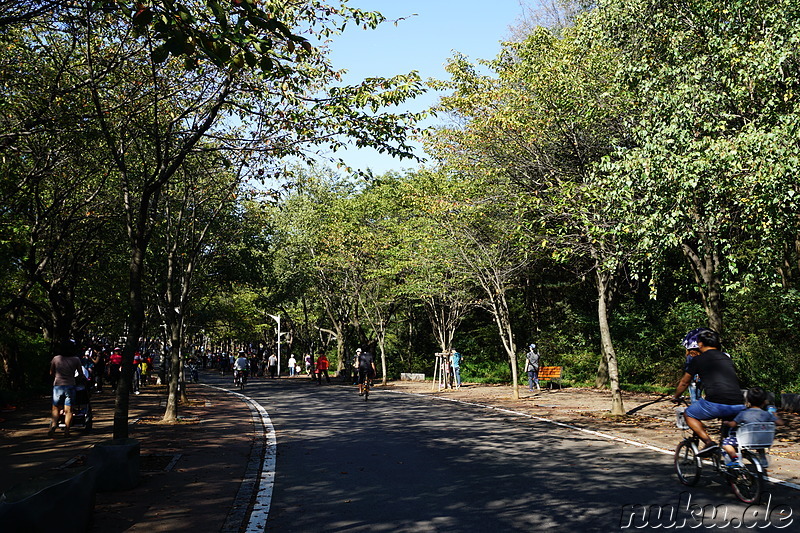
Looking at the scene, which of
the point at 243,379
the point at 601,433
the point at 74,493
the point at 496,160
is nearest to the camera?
the point at 74,493

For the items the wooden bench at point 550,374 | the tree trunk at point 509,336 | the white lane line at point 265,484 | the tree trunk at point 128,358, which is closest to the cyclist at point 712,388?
the white lane line at point 265,484

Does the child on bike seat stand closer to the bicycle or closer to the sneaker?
the bicycle

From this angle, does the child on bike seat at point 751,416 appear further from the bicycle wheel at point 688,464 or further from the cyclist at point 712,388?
the bicycle wheel at point 688,464

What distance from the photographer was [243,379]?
32375 mm

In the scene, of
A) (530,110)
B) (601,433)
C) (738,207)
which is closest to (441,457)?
(601,433)

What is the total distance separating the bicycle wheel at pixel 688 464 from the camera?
311 inches

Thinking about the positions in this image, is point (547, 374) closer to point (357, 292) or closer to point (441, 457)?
point (357, 292)

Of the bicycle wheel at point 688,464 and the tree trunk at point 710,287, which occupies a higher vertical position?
the tree trunk at point 710,287

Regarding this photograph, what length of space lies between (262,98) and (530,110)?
26.8 ft

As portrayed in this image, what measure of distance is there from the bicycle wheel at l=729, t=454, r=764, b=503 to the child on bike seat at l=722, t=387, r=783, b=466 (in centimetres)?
13

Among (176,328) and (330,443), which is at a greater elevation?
(176,328)

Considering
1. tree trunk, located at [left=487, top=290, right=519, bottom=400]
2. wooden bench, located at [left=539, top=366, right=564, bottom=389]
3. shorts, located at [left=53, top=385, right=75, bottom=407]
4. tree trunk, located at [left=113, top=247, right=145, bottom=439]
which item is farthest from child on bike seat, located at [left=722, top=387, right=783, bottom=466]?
wooden bench, located at [left=539, top=366, right=564, bottom=389]

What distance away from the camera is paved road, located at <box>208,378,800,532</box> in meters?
6.47

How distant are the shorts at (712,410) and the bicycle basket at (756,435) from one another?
429 mm
